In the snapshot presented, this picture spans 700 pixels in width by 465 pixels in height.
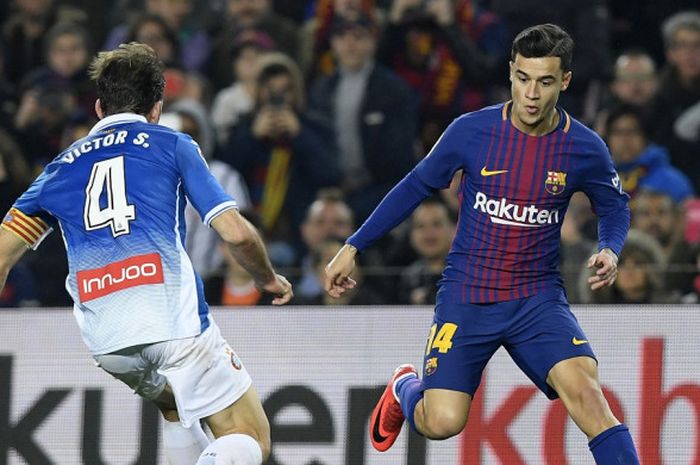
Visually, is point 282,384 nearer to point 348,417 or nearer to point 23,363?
point 348,417

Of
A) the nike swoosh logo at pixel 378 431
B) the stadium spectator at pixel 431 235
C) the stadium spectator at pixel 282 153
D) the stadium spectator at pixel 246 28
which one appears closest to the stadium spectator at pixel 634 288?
the stadium spectator at pixel 431 235

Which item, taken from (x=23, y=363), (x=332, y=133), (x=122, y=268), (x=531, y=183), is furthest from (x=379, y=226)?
(x=332, y=133)

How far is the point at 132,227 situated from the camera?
5.98 m

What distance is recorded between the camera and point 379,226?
677cm

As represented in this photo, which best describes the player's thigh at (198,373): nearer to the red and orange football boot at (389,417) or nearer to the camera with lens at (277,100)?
the red and orange football boot at (389,417)

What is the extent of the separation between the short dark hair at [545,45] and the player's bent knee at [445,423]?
156 centimetres

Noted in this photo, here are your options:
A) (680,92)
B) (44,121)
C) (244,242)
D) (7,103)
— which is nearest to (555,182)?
(244,242)

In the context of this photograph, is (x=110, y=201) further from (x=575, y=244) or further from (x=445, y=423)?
(x=575, y=244)

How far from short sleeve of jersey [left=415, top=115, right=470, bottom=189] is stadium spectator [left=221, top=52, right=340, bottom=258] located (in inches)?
162

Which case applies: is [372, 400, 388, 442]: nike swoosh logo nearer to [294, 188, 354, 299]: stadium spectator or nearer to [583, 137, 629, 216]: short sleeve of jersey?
[583, 137, 629, 216]: short sleeve of jersey

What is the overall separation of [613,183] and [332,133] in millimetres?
4581

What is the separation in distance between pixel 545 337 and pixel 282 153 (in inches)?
185

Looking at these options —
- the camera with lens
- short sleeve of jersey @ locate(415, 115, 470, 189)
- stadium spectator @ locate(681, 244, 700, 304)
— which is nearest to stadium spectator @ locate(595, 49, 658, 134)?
the camera with lens

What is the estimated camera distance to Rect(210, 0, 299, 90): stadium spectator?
11.8 metres
